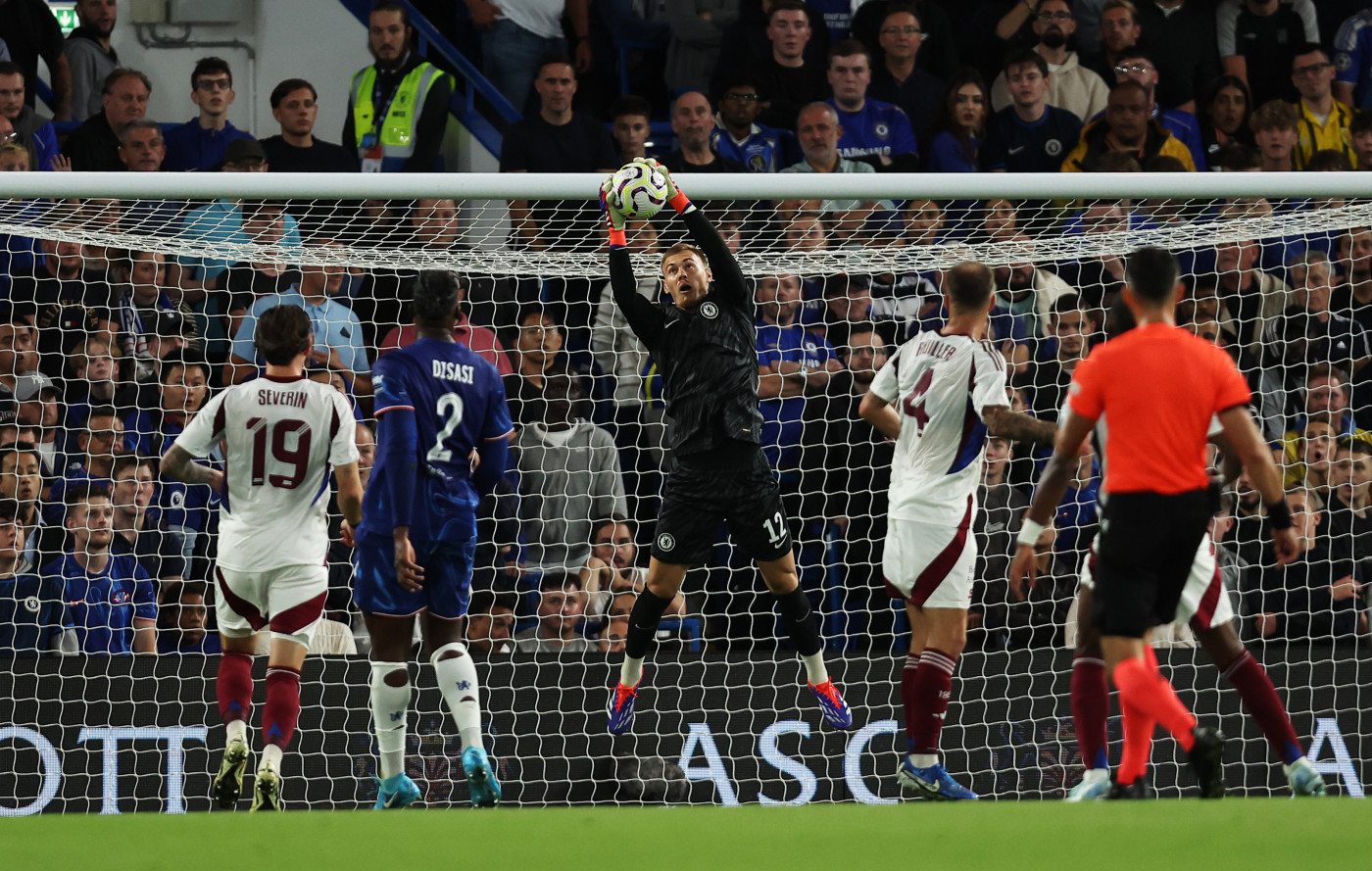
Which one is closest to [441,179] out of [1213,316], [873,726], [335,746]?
[335,746]

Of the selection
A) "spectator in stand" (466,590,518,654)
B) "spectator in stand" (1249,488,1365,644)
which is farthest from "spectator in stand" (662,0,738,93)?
"spectator in stand" (1249,488,1365,644)

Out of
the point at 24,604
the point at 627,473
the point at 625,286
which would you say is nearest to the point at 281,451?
the point at 625,286

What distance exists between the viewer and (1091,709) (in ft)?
18.1

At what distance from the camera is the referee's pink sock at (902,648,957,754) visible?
6.08 metres

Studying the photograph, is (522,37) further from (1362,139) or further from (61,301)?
(1362,139)

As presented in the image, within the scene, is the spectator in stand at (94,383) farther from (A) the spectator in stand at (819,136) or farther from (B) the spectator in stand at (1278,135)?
(B) the spectator in stand at (1278,135)

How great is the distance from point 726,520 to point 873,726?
1.38 m

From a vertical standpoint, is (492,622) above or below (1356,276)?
below

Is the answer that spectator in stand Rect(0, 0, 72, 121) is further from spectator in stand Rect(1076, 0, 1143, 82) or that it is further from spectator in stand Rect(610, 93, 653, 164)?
spectator in stand Rect(1076, 0, 1143, 82)

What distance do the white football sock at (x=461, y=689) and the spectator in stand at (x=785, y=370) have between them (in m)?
2.27

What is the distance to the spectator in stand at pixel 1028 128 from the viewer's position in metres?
9.84

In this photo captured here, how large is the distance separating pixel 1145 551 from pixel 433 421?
2790mm

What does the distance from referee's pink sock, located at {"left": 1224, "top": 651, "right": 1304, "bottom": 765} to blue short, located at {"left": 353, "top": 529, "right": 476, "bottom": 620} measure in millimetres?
2842

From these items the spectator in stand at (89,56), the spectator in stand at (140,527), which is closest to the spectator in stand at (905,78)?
the spectator in stand at (89,56)
